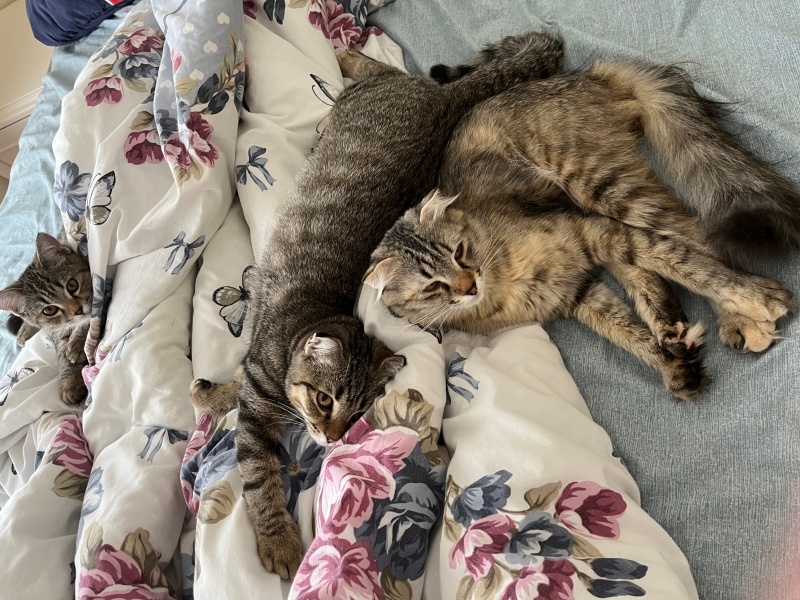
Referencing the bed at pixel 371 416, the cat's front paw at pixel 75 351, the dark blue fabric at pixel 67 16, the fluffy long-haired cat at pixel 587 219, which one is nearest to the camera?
the bed at pixel 371 416

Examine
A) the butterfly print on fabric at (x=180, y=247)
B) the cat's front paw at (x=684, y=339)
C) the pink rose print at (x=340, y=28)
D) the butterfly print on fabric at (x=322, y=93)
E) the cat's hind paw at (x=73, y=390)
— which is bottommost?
the cat's hind paw at (x=73, y=390)

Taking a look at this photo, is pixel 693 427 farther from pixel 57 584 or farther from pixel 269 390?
pixel 57 584

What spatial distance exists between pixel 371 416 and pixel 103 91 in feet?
4.53

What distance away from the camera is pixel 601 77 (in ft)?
4.99

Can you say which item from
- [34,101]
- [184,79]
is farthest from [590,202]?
[34,101]

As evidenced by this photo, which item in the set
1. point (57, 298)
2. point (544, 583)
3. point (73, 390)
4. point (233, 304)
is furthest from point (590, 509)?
point (57, 298)

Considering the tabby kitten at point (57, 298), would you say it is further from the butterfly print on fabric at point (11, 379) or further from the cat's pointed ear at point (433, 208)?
the cat's pointed ear at point (433, 208)

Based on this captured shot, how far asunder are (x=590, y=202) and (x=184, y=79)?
1.22 metres

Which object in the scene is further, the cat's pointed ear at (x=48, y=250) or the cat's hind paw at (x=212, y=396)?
the cat's pointed ear at (x=48, y=250)

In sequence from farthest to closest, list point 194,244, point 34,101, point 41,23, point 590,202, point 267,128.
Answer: point 34,101
point 41,23
point 267,128
point 194,244
point 590,202

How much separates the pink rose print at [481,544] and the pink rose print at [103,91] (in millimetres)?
1646

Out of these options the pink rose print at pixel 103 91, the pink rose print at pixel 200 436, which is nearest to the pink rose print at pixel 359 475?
the pink rose print at pixel 200 436

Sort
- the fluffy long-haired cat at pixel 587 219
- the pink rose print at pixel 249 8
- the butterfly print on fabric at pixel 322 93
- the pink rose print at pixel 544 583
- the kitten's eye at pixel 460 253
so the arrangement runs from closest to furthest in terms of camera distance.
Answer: the pink rose print at pixel 544 583 → the fluffy long-haired cat at pixel 587 219 → the kitten's eye at pixel 460 253 → the butterfly print on fabric at pixel 322 93 → the pink rose print at pixel 249 8

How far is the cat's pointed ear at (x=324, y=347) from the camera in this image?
123cm
